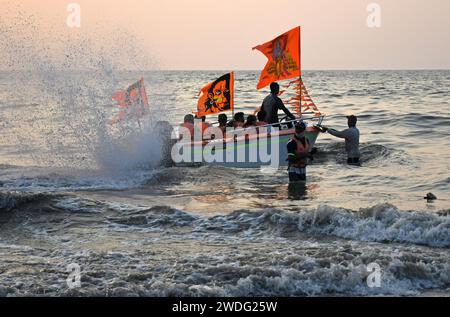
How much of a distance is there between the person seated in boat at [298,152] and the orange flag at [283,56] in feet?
11.5

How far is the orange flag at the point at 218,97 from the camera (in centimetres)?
1856

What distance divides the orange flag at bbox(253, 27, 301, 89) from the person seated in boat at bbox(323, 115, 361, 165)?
1.83 meters

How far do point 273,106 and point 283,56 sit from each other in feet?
4.78

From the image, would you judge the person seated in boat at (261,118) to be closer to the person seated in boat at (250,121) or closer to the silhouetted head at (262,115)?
the silhouetted head at (262,115)

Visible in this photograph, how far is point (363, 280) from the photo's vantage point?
332 inches

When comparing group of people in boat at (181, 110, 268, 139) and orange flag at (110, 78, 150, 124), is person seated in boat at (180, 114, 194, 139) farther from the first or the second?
orange flag at (110, 78, 150, 124)

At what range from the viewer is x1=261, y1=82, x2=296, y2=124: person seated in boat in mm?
16828

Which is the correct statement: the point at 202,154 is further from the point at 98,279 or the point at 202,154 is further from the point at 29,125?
the point at 29,125

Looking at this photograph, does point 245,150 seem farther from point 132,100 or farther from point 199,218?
point 199,218

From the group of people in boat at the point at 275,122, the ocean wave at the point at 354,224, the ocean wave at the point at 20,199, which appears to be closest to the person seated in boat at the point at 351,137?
the group of people in boat at the point at 275,122

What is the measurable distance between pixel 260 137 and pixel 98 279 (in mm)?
9048

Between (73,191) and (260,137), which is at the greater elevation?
(260,137)

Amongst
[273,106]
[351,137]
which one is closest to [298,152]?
[273,106]
